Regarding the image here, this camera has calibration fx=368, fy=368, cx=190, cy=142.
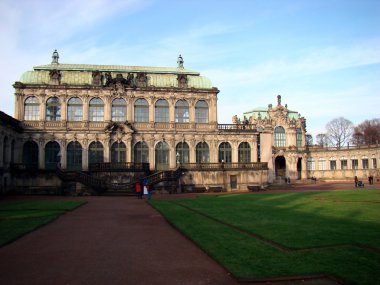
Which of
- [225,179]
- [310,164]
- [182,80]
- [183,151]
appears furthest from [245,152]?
[310,164]

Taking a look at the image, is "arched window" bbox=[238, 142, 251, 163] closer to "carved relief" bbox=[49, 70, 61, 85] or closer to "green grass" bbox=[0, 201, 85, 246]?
"carved relief" bbox=[49, 70, 61, 85]

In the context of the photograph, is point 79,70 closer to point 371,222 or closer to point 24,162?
point 24,162

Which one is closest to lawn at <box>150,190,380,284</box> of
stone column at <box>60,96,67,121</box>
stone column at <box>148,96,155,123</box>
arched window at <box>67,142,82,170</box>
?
arched window at <box>67,142,82,170</box>

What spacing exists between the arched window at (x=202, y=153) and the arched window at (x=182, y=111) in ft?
15.1

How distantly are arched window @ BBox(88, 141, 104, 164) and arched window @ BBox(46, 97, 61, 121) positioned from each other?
22.3 ft

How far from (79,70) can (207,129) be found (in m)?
22.4

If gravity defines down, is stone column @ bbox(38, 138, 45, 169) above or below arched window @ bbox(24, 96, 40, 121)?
below

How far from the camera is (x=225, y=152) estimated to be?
59.2 m

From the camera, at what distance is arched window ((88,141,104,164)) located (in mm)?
54719

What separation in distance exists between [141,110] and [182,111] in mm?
6556

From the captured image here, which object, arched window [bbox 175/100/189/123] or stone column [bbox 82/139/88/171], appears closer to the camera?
stone column [bbox 82/139/88/171]

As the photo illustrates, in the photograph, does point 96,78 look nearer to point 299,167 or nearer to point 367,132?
Answer: point 299,167

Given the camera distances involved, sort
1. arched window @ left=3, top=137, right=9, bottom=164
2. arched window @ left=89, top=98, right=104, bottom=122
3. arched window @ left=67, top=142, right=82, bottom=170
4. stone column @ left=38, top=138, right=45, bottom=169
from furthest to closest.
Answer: arched window @ left=89, top=98, right=104, bottom=122, arched window @ left=67, top=142, right=82, bottom=170, stone column @ left=38, top=138, right=45, bottom=169, arched window @ left=3, top=137, right=9, bottom=164

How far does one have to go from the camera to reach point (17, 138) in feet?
173
